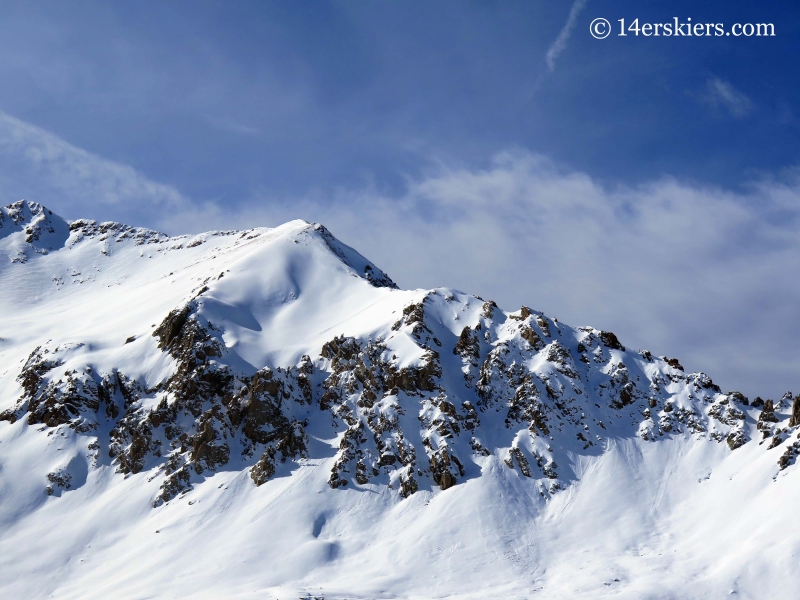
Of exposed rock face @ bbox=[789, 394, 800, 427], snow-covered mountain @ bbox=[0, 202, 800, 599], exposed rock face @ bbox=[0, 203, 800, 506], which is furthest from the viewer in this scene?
exposed rock face @ bbox=[0, 203, 800, 506]

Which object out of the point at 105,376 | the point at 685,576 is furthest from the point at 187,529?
the point at 685,576

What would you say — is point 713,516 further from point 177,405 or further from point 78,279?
point 78,279

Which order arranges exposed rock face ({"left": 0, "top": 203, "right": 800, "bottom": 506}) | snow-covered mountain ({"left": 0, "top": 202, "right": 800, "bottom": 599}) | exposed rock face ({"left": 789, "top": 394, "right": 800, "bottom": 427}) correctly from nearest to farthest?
snow-covered mountain ({"left": 0, "top": 202, "right": 800, "bottom": 599}), exposed rock face ({"left": 789, "top": 394, "right": 800, "bottom": 427}), exposed rock face ({"left": 0, "top": 203, "right": 800, "bottom": 506})

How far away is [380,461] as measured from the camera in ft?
257

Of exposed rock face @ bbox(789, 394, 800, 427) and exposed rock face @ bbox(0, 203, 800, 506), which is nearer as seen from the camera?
exposed rock face @ bbox(789, 394, 800, 427)

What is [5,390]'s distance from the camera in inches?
3775

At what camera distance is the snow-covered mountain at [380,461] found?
6394cm

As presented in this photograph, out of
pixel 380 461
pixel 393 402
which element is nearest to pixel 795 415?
pixel 393 402

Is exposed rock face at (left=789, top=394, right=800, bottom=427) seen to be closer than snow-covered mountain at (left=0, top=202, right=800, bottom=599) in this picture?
No

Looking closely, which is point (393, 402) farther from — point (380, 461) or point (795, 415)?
point (795, 415)

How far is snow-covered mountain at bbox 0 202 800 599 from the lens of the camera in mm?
63938

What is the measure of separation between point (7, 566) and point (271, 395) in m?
36.0

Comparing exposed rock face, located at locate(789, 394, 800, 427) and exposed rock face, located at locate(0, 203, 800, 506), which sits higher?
exposed rock face, located at locate(0, 203, 800, 506)

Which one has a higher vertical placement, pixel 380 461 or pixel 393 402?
pixel 393 402
